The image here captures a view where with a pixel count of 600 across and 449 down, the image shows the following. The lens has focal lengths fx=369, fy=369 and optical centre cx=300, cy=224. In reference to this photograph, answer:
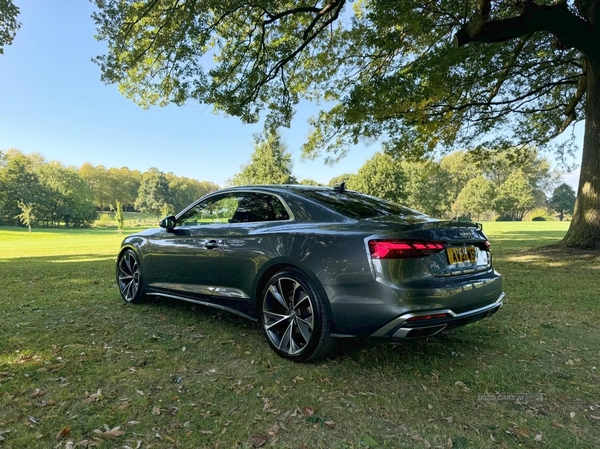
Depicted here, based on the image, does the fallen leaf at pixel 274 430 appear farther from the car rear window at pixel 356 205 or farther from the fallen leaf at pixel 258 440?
the car rear window at pixel 356 205

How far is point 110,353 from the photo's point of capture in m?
3.20

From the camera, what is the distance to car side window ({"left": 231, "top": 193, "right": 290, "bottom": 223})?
3484mm

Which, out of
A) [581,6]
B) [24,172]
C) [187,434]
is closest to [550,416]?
[187,434]

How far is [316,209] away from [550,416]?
2.16m

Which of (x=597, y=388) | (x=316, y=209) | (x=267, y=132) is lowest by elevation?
(x=597, y=388)

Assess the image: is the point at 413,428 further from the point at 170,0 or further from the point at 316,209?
the point at 170,0

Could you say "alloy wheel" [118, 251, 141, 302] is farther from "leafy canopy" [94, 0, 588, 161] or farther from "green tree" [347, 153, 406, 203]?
"green tree" [347, 153, 406, 203]

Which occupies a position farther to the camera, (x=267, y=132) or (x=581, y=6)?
(x=267, y=132)

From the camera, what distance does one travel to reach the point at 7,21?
28.9ft

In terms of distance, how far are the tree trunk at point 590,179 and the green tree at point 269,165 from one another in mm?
31979

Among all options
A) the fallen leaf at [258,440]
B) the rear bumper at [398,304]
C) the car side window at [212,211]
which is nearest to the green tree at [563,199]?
the rear bumper at [398,304]

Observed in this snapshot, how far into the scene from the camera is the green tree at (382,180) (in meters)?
40.2

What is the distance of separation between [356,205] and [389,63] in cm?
922

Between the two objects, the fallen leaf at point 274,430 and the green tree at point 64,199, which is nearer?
the fallen leaf at point 274,430
